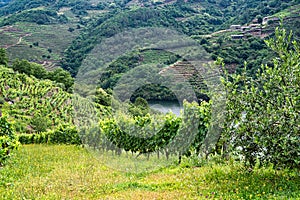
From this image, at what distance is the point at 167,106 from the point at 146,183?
26.8 feet

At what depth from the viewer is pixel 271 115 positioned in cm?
811

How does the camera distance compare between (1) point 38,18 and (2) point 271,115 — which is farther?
(1) point 38,18

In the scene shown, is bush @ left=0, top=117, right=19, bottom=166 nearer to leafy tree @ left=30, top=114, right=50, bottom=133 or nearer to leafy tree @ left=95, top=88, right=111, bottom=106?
leafy tree @ left=95, top=88, right=111, bottom=106

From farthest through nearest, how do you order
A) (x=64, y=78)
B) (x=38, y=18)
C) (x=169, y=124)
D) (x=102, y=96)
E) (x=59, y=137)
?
(x=38, y=18) → (x=64, y=78) → (x=59, y=137) → (x=102, y=96) → (x=169, y=124)

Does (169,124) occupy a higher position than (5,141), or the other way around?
Answer: (169,124)

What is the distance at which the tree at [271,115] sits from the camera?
774cm

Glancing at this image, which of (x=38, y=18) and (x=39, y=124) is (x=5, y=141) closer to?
(x=39, y=124)

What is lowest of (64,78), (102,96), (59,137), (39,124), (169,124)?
(59,137)

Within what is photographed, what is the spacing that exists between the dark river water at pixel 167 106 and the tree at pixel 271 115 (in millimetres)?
6695

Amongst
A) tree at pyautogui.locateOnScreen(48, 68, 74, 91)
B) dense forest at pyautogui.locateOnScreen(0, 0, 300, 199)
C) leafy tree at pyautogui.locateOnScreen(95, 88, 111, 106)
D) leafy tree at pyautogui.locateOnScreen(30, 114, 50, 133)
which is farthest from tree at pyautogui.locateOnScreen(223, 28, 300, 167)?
tree at pyautogui.locateOnScreen(48, 68, 74, 91)

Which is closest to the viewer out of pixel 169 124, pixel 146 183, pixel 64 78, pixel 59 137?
pixel 146 183

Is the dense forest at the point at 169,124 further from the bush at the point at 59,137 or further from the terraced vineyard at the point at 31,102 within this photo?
the terraced vineyard at the point at 31,102

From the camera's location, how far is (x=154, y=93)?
15.9 m

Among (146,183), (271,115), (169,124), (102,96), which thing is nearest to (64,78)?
(102,96)
